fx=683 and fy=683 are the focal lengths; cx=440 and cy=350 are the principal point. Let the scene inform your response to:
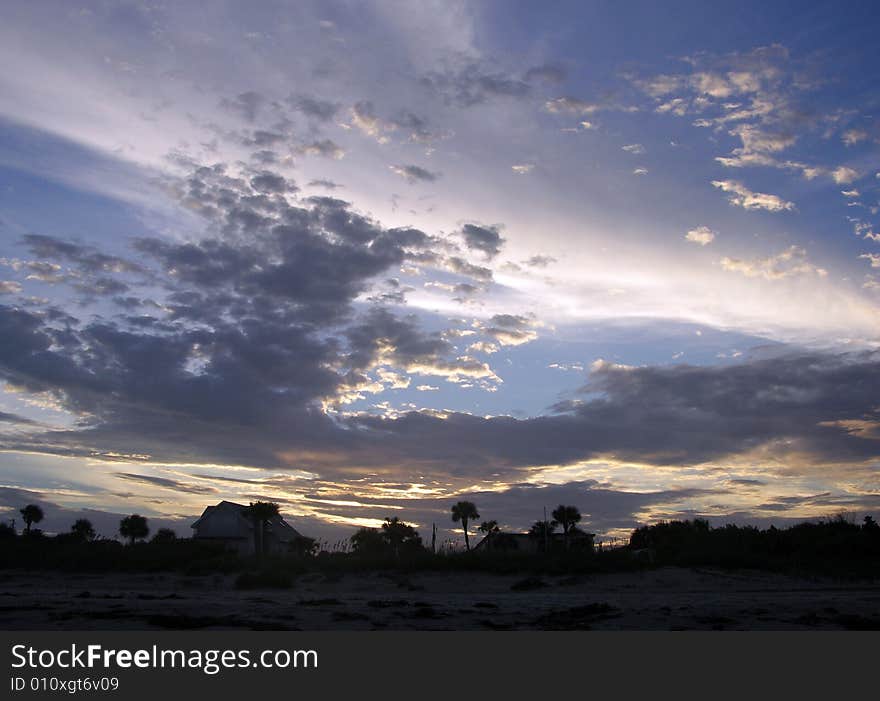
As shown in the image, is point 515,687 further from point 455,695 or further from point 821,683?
point 821,683

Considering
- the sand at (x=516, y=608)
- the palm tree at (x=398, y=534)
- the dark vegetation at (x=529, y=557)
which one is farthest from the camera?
the palm tree at (x=398, y=534)

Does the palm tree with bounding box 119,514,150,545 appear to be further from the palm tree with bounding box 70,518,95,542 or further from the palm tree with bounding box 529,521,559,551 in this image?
the palm tree with bounding box 529,521,559,551

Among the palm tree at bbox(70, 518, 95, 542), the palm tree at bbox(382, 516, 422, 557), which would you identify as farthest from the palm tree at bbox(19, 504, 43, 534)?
the palm tree at bbox(382, 516, 422, 557)

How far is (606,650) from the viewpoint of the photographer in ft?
29.0

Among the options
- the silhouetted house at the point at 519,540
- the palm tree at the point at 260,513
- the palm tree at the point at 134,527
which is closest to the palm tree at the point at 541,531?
the silhouetted house at the point at 519,540

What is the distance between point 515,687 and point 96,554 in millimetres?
31252

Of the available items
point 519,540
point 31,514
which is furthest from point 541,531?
point 31,514

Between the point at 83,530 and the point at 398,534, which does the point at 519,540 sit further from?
the point at 83,530

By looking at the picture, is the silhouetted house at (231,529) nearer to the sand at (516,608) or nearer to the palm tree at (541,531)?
the palm tree at (541,531)

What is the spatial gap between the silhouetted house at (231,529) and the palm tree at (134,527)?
5593mm

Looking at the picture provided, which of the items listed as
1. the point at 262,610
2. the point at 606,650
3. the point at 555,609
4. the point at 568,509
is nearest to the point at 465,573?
the point at 555,609

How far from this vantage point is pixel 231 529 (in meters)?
52.4

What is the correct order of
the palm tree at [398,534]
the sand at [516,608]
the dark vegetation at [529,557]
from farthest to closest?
1. the palm tree at [398,534]
2. the dark vegetation at [529,557]
3. the sand at [516,608]

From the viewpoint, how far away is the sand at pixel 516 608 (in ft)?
37.8
